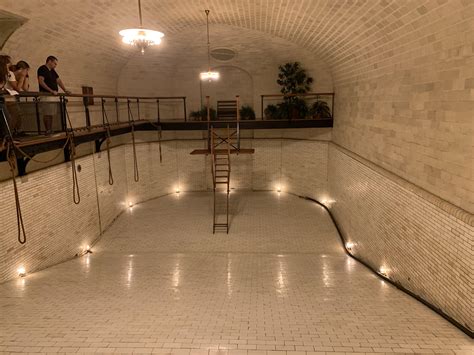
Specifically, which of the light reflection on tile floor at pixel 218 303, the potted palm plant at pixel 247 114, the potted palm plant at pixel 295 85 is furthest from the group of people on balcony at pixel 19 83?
the potted palm plant at pixel 247 114

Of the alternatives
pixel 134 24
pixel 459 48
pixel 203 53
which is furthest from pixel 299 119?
pixel 459 48

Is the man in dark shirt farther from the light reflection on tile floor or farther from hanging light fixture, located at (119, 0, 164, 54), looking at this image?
the light reflection on tile floor

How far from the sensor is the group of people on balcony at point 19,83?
21.0ft

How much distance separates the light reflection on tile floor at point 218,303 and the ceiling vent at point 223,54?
26.6 ft

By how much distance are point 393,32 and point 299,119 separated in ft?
23.8

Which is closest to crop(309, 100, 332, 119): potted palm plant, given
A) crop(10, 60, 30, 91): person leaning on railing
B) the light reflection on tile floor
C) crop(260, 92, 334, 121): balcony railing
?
crop(260, 92, 334, 121): balcony railing

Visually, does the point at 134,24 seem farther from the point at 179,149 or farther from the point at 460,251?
the point at 460,251

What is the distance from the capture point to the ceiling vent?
15.8 metres

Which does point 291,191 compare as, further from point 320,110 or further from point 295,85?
point 295,85

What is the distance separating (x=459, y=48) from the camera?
5.06m

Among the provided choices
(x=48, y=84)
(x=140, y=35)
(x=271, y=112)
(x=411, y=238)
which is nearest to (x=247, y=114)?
(x=271, y=112)

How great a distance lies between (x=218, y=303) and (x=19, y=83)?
18.4ft

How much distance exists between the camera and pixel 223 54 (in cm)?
1612

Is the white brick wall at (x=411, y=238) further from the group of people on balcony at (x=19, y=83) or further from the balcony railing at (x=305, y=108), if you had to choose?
the group of people on balcony at (x=19, y=83)
